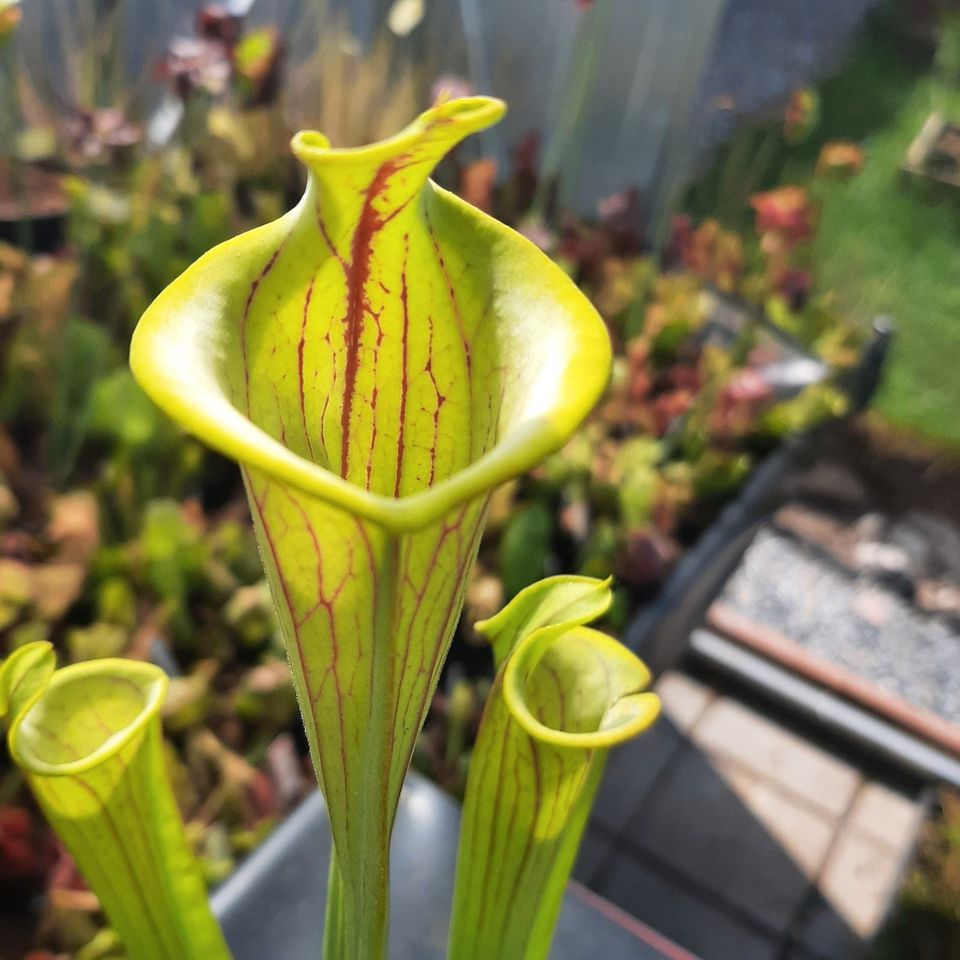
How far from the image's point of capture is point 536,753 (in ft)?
1.64

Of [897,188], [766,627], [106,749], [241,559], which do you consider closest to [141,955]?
[106,749]

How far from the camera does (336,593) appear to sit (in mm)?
390

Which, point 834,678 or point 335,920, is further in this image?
point 834,678

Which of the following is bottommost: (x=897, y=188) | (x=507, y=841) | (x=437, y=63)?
(x=897, y=188)

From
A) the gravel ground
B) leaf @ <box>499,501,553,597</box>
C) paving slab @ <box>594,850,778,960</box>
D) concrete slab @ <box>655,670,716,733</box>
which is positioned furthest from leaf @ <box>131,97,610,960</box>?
the gravel ground

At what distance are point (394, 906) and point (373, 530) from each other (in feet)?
2.13

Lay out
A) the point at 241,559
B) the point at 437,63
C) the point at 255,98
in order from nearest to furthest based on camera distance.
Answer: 1. the point at 241,559
2. the point at 255,98
3. the point at 437,63

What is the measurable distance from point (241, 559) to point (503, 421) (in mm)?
1103

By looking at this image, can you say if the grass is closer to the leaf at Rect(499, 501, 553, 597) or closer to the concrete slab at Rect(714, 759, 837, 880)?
the concrete slab at Rect(714, 759, 837, 880)

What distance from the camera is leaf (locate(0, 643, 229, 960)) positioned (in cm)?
50

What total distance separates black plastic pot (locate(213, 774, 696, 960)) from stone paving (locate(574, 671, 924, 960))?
0.74 m

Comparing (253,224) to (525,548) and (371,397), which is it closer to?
(525,548)

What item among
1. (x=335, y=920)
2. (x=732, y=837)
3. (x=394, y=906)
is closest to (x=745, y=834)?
(x=732, y=837)

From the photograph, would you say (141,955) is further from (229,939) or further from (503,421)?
(503,421)
